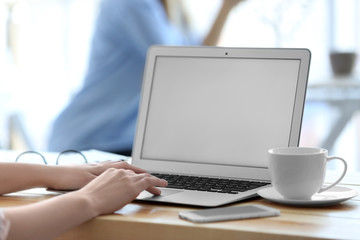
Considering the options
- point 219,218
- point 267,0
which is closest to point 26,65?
point 267,0

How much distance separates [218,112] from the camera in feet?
3.68

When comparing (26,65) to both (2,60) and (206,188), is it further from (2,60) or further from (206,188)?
(206,188)

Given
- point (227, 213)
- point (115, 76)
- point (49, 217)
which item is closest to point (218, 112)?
point (227, 213)

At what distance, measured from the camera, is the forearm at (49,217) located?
710 millimetres

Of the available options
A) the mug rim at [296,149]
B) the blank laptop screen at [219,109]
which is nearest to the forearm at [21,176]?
the blank laptop screen at [219,109]

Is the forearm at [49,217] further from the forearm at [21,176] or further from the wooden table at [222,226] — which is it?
the forearm at [21,176]

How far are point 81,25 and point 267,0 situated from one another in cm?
121

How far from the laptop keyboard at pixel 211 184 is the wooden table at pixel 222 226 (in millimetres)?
100

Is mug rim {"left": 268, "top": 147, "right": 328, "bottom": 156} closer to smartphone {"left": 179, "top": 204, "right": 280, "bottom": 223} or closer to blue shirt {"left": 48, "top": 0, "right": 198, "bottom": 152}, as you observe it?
smartphone {"left": 179, "top": 204, "right": 280, "bottom": 223}

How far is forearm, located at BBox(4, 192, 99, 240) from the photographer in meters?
0.71

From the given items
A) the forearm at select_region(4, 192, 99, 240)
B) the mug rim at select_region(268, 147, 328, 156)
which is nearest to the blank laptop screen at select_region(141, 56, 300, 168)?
the mug rim at select_region(268, 147, 328, 156)

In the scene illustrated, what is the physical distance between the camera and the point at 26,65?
154 inches

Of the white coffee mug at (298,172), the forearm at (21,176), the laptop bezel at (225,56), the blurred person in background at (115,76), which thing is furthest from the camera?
the blurred person in background at (115,76)

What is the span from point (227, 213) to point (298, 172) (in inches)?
5.0
